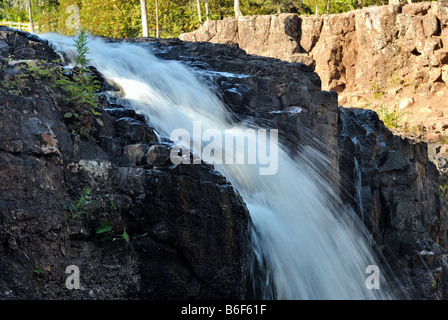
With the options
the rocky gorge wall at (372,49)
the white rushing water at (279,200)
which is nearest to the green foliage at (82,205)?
the white rushing water at (279,200)

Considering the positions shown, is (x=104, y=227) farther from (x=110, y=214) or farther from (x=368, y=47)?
(x=368, y=47)

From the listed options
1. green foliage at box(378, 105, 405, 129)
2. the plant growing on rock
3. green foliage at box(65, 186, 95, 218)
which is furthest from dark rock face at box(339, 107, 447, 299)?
green foliage at box(378, 105, 405, 129)

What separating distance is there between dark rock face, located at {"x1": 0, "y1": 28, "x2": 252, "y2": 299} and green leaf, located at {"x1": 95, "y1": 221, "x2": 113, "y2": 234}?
11mm

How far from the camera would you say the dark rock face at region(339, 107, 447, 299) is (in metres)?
9.52

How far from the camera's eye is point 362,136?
421 inches

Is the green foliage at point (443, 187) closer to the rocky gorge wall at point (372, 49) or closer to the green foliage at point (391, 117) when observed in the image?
the rocky gorge wall at point (372, 49)

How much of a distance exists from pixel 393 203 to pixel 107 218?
6295 mm

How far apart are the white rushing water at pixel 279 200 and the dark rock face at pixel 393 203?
86 centimetres

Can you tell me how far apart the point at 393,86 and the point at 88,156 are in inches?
688

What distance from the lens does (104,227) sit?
5.26 metres

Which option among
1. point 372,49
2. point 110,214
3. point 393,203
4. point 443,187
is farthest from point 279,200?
point 372,49

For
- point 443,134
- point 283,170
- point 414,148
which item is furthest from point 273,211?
point 443,134

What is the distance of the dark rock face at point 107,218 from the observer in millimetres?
4891
